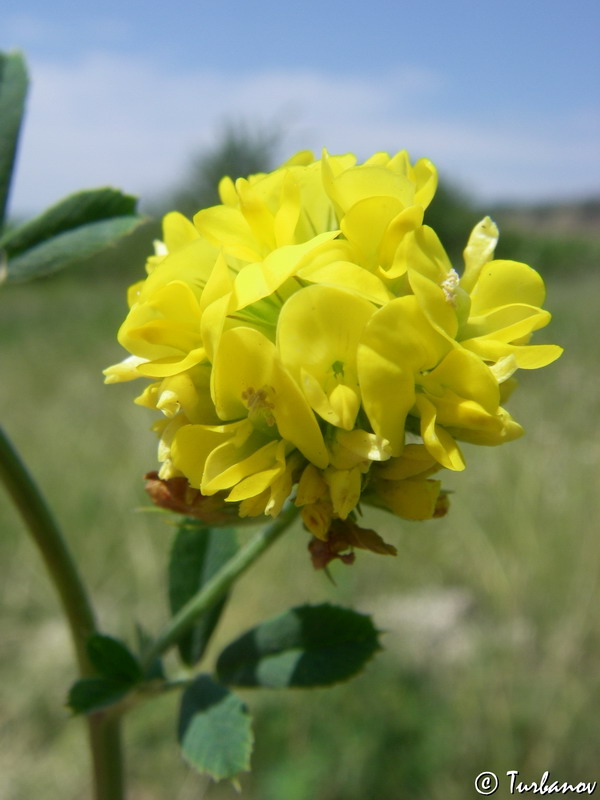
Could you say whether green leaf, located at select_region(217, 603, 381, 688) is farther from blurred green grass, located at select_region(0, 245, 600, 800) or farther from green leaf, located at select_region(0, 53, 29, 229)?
green leaf, located at select_region(0, 53, 29, 229)

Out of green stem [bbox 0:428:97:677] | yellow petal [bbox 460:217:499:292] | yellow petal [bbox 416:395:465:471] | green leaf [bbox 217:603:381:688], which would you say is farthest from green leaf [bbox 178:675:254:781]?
yellow petal [bbox 460:217:499:292]

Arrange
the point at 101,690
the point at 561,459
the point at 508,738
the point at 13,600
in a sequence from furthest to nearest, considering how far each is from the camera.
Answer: the point at 561,459 < the point at 13,600 < the point at 508,738 < the point at 101,690

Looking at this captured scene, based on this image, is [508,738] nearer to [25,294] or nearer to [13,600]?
[13,600]

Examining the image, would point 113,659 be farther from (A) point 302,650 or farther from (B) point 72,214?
(B) point 72,214

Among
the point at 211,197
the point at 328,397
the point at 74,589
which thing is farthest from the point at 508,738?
the point at 211,197

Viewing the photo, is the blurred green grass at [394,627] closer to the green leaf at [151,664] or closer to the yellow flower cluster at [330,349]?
the green leaf at [151,664]

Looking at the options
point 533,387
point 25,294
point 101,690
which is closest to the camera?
point 101,690
